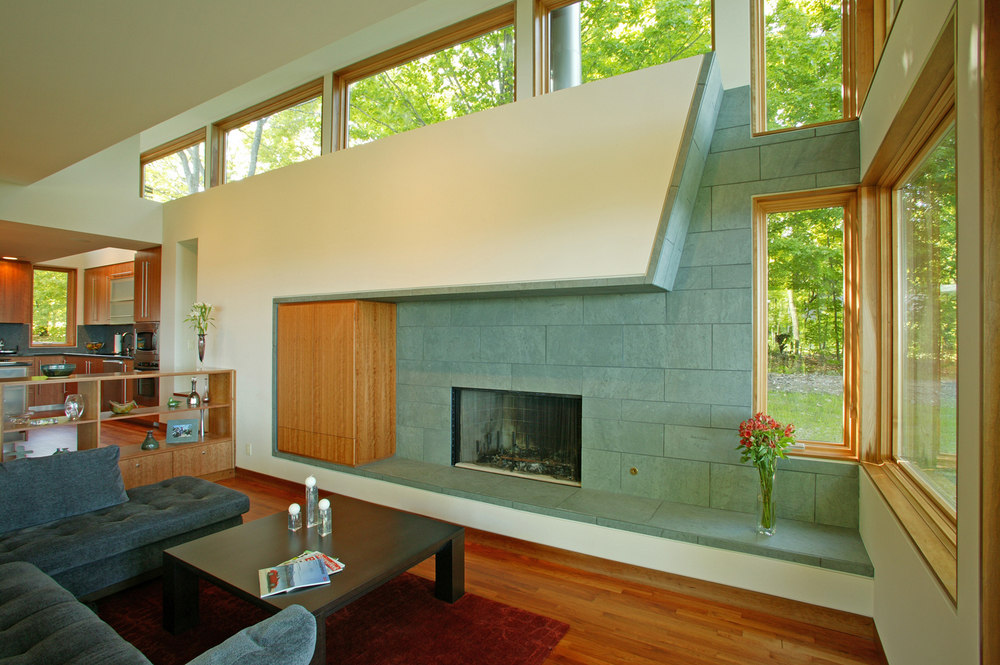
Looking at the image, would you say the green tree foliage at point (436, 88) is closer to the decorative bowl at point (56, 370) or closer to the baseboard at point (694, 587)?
the decorative bowl at point (56, 370)

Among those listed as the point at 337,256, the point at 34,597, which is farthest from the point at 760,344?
the point at 34,597

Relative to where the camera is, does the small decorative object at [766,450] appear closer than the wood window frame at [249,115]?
Yes

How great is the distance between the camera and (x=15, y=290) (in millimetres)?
7906

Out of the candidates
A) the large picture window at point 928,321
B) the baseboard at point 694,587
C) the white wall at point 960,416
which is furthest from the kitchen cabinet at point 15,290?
the large picture window at point 928,321

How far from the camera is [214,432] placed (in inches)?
209

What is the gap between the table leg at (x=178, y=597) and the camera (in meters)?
2.42

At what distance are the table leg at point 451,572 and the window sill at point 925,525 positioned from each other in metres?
2.01

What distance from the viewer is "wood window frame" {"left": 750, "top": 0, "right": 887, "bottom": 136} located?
9.02ft

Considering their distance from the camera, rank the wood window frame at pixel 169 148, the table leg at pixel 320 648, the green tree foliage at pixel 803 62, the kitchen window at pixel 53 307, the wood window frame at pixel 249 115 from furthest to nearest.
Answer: the kitchen window at pixel 53 307 < the wood window frame at pixel 169 148 < the wood window frame at pixel 249 115 < the green tree foliage at pixel 803 62 < the table leg at pixel 320 648

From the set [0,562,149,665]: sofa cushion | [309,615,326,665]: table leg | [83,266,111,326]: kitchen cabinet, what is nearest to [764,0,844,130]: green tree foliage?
[309,615,326,665]: table leg

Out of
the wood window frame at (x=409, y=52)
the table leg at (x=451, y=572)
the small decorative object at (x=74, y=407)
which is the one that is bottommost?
Answer: the table leg at (x=451, y=572)

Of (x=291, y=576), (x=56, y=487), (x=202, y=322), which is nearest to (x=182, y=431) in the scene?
(x=202, y=322)

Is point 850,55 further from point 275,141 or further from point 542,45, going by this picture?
point 275,141

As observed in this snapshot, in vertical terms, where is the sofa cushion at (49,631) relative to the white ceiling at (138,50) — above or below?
below
